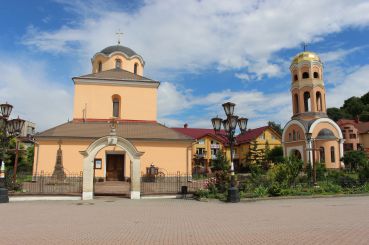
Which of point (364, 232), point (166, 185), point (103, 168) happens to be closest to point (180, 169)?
point (166, 185)

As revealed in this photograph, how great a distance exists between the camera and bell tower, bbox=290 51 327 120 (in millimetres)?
41781

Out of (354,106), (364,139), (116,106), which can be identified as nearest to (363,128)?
(364,139)

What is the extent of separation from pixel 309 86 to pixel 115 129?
27176 mm

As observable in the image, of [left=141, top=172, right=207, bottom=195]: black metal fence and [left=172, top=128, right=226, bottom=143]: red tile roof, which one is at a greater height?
[left=172, top=128, right=226, bottom=143]: red tile roof

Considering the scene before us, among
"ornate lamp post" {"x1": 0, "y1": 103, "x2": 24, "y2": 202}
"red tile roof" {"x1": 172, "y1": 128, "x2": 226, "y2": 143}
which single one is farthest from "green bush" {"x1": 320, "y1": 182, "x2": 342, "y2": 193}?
"red tile roof" {"x1": 172, "y1": 128, "x2": 226, "y2": 143}

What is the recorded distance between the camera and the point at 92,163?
1914 cm

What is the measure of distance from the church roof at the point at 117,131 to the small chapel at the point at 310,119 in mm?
18044

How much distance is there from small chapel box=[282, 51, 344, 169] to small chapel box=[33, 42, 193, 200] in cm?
1798

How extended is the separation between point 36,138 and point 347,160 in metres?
32.1

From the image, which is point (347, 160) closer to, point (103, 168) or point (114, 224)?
point (103, 168)

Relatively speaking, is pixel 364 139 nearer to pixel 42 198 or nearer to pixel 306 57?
pixel 306 57

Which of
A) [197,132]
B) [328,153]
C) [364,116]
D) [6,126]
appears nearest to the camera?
[6,126]

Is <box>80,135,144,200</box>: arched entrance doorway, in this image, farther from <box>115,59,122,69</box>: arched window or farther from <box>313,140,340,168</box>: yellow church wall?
<box>313,140,340,168</box>: yellow church wall

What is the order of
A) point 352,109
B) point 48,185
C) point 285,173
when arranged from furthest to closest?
point 352,109 < point 48,185 < point 285,173
